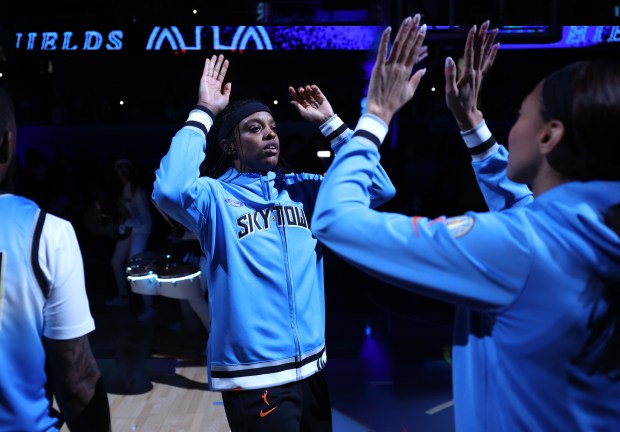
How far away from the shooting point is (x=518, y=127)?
122 cm

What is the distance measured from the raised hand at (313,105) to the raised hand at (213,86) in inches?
11.0

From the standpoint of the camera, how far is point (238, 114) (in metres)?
2.45

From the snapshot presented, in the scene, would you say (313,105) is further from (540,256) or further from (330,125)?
(540,256)

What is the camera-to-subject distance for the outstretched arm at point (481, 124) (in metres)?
1.62

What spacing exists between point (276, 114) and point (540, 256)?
40.1 ft

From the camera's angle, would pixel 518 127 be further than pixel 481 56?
No

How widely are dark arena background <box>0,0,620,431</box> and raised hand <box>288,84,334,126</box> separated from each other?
205cm

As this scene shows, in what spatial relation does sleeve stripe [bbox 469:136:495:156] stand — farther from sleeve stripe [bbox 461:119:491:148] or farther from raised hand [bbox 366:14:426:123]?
raised hand [bbox 366:14:426:123]

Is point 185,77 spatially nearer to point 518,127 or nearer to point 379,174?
point 379,174

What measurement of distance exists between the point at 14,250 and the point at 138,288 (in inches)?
141

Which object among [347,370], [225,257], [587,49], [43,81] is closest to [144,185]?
[347,370]

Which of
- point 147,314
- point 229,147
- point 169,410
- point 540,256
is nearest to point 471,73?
point 540,256

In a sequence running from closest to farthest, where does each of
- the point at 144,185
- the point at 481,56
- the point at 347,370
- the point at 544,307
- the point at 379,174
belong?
the point at 544,307, the point at 481,56, the point at 379,174, the point at 347,370, the point at 144,185

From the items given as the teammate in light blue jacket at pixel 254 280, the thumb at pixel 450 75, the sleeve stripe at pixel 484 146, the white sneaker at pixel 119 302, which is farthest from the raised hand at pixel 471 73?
the white sneaker at pixel 119 302
